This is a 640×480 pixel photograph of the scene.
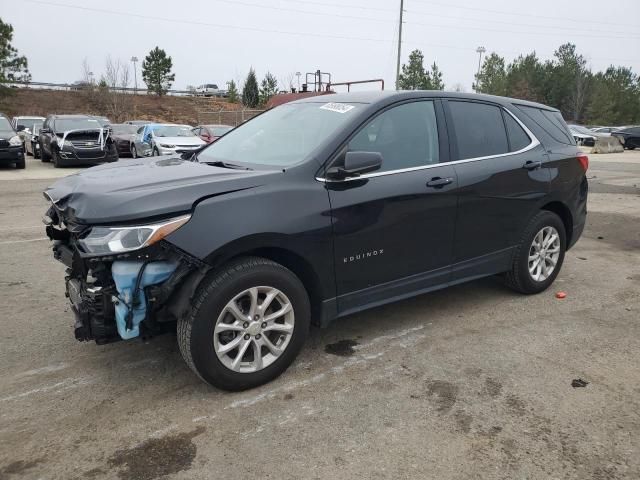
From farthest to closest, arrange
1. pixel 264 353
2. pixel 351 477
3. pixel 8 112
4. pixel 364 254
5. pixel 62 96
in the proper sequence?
pixel 62 96, pixel 8 112, pixel 364 254, pixel 264 353, pixel 351 477

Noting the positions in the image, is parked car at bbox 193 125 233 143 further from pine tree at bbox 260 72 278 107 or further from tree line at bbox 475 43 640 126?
tree line at bbox 475 43 640 126

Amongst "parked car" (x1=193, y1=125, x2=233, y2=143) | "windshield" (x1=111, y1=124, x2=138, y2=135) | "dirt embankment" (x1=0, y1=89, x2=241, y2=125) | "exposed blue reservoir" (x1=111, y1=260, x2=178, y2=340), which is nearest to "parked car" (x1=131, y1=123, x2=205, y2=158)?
"parked car" (x1=193, y1=125, x2=233, y2=143)

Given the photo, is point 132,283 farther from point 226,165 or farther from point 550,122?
point 550,122

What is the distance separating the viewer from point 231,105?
60625mm

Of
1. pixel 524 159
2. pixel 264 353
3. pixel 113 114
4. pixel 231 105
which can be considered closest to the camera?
pixel 264 353

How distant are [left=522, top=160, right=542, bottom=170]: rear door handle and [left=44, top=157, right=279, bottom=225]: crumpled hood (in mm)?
2411

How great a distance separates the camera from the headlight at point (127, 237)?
9.14 feet

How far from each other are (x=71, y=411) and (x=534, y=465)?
248 centimetres

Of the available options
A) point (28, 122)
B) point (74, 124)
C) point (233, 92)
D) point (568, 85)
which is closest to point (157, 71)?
point (233, 92)

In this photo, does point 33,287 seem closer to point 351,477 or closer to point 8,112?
point 351,477

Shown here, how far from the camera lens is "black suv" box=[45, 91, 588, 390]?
287 centimetres

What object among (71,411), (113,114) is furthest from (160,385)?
(113,114)

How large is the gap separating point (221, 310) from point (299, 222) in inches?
27.7

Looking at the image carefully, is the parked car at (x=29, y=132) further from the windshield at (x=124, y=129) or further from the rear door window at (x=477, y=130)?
the rear door window at (x=477, y=130)
